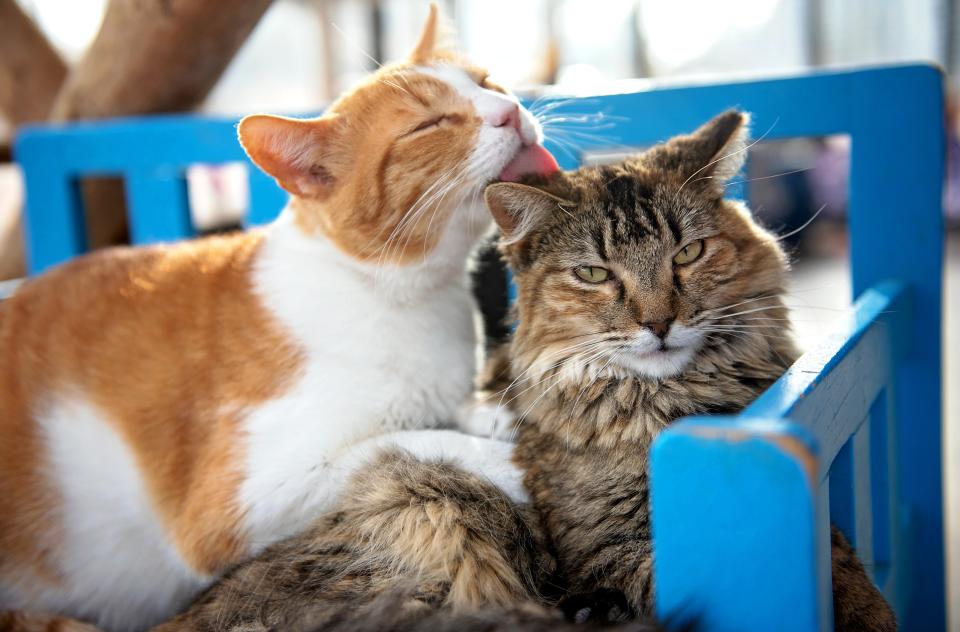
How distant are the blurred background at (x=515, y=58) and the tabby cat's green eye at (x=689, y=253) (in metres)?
1.27

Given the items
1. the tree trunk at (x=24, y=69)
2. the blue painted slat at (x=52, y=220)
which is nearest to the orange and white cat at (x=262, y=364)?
the blue painted slat at (x=52, y=220)

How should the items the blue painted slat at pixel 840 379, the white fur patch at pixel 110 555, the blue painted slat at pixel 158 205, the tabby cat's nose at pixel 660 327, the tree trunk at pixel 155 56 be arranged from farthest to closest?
the blue painted slat at pixel 158 205, the tree trunk at pixel 155 56, the white fur patch at pixel 110 555, the tabby cat's nose at pixel 660 327, the blue painted slat at pixel 840 379

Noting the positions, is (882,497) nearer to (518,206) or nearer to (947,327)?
(518,206)

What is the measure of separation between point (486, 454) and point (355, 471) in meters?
0.18

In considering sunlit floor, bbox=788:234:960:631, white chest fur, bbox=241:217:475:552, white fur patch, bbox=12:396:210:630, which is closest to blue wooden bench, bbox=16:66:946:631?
sunlit floor, bbox=788:234:960:631

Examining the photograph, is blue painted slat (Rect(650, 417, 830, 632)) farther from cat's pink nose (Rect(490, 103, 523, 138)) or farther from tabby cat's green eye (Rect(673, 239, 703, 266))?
cat's pink nose (Rect(490, 103, 523, 138))

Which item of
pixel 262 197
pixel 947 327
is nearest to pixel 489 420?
pixel 262 197

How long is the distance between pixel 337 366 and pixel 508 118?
45cm

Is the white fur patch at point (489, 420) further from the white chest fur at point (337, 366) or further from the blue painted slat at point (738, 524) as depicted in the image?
the blue painted slat at point (738, 524)

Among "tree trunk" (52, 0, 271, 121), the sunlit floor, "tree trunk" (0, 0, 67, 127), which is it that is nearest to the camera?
the sunlit floor

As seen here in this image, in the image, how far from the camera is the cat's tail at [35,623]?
1120 millimetres

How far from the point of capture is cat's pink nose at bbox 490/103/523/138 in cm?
121

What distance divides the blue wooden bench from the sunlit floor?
0.46 ft

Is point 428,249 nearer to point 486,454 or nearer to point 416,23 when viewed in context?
point 486,454
